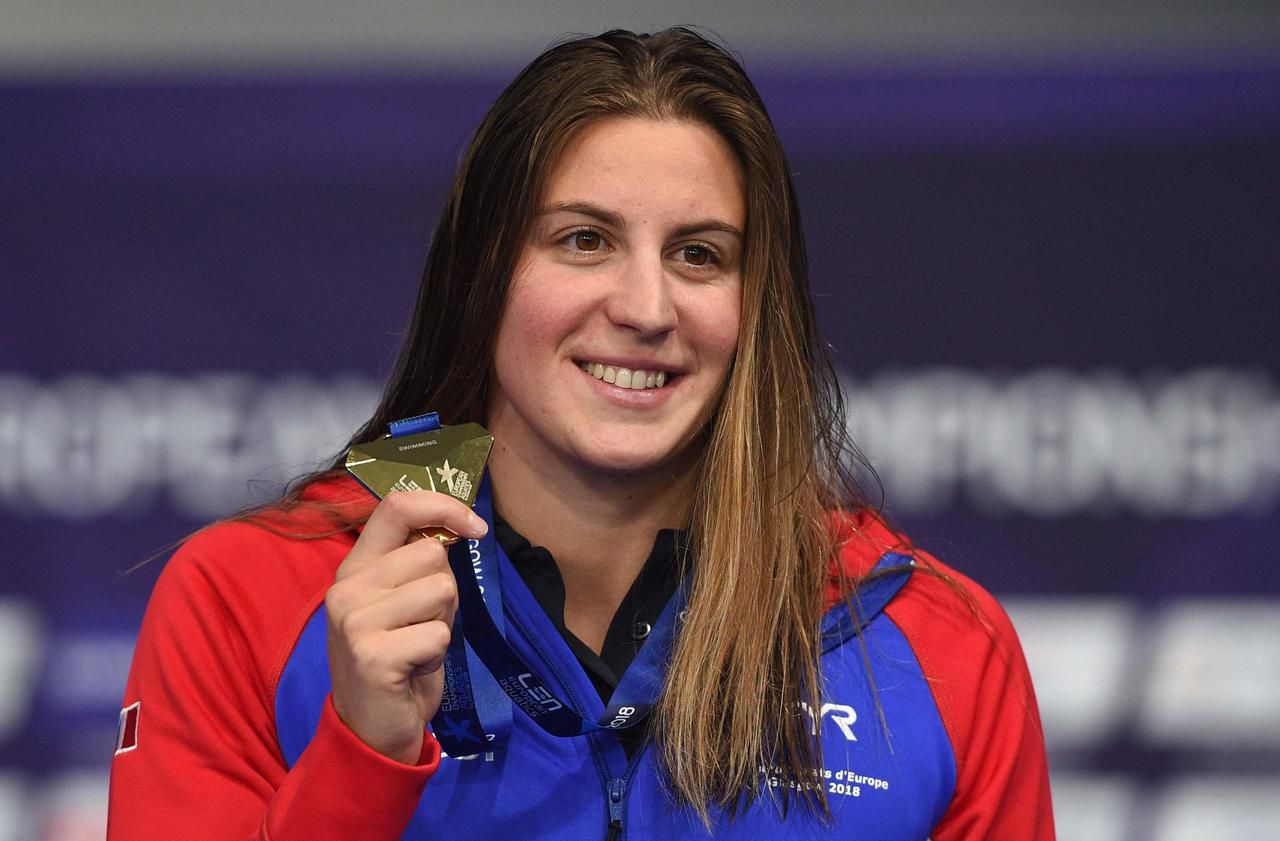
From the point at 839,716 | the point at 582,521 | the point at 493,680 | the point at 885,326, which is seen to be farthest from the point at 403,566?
the point at 885,326

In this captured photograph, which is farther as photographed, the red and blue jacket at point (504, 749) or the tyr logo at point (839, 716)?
the tyr logo at point (839, 716)

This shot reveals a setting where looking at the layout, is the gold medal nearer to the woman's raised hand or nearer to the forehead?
the woman's raised hand

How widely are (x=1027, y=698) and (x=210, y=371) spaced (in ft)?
5.30

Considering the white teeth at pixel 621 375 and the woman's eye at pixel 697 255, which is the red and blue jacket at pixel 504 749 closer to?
the white teeth at pixel 621 375

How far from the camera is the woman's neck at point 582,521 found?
1416mm

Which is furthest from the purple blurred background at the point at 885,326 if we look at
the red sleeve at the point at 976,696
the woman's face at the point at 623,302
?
the woman's face at the point at 623,302

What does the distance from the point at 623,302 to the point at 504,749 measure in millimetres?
391

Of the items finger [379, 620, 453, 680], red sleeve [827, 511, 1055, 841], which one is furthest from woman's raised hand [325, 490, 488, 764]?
red sleeve [827, 511, 1055, 841]

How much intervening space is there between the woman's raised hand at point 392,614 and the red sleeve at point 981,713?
1.67 ft

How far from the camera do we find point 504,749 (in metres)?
1.31

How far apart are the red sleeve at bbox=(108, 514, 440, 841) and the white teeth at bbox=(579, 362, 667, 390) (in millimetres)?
275

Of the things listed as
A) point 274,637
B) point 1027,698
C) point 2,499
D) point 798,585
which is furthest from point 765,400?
point 2,499

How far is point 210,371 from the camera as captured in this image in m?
2.59

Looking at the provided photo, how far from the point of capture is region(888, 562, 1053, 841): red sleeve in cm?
136
